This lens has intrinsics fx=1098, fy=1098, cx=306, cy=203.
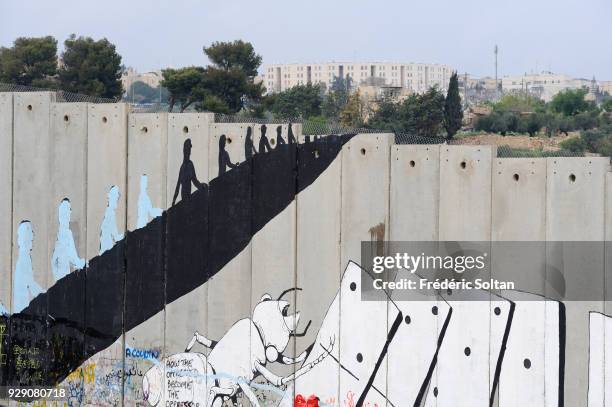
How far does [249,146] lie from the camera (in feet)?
52.7

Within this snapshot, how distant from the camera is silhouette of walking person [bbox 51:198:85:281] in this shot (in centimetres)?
1714

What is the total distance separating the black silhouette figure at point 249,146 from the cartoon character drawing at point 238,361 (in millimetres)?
2084

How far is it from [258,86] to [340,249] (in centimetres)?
4048

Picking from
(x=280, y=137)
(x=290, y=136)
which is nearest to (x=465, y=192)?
(x=290, y=136)

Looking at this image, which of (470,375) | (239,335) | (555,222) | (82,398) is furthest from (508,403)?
(82,398)

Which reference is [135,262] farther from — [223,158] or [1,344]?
[1,344]

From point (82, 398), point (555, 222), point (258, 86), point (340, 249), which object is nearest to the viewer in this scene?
point (555, 222)

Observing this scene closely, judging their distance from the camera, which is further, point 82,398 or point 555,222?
point 82,398

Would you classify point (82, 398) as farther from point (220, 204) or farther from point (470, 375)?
point (470, 375)

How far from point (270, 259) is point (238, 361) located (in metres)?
1.60

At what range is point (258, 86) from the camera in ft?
181

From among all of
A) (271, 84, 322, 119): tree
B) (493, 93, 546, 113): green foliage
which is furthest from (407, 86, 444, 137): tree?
(493, 93, 546, 113): green foliage

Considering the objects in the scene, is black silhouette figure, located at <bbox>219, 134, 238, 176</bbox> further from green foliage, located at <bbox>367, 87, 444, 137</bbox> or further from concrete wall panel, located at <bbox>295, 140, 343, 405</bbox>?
green foliage, located at <bbox>367, 87, 444, 137</bbox>

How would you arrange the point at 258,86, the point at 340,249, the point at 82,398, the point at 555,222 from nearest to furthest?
the point at 555,222 → the point at 340,249 → the point at 82,398 → the point at 258,86
